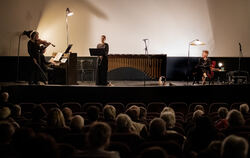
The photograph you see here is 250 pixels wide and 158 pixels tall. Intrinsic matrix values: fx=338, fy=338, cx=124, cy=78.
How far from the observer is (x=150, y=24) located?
52.3 feet

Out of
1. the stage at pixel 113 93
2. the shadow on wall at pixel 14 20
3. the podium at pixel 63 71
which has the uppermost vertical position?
the shadow on wall at pixel 14 20

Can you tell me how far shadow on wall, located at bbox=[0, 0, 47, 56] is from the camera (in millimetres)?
15085

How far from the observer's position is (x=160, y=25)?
1595 cm

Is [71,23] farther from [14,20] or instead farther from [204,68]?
→ [204,68]

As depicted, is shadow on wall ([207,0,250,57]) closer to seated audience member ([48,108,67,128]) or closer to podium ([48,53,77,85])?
podium ([48,53,77,85])

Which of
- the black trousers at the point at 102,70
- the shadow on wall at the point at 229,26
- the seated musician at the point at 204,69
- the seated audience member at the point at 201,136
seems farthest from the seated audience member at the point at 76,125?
the shadow on wall at the point at 229,26

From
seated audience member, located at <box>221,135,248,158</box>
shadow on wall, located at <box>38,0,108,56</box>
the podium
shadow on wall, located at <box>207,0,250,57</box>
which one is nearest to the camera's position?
seated audience member, located at <box>221,135,248,158</box>

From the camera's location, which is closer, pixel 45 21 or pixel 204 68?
pixel 204 68

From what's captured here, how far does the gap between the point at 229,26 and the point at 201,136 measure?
12.4 m

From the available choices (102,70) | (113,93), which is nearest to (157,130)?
(113,93)

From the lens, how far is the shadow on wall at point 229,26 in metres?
16.0

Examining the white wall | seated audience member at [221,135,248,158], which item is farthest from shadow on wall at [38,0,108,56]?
seated audience member at [221,135,248,158]

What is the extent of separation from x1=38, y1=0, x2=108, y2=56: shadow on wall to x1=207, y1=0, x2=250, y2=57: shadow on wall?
208 inches

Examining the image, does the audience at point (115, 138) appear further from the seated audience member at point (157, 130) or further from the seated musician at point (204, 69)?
the seated musician at point (204, 69)
